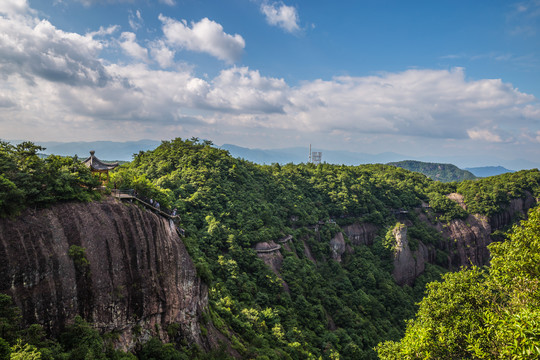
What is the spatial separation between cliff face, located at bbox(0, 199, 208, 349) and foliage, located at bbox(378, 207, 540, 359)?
15378 mm

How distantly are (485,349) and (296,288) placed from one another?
88.5 ft

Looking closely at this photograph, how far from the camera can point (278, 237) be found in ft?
149

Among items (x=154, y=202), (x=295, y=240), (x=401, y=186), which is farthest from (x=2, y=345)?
(x=401, y=186)

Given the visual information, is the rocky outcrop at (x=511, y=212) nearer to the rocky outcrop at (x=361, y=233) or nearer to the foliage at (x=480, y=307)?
the rocky outcrop at (x=361, y=233)

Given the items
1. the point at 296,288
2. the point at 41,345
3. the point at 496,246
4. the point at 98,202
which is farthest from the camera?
the point at 296,288

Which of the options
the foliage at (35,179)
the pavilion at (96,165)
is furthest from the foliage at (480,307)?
the pavilion at (96,165)

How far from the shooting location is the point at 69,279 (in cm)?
1495

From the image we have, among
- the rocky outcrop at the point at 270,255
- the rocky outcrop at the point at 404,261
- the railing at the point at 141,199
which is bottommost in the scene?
the rocky outcrop at the point at 404,261

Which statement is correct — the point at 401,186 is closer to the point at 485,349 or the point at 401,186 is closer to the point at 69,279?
the point at 485,349

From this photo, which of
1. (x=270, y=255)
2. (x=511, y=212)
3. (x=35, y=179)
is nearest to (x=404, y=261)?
(x=270, y=255)

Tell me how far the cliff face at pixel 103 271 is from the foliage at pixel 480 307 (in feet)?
50.5

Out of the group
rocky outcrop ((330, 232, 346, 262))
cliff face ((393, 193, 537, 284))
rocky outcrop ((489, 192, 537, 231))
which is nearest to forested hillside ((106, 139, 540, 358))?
rocky outcrop ((330, 232, 346, 262))

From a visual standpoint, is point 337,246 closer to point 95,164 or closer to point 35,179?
point 95,164

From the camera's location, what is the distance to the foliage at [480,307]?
13797mm
